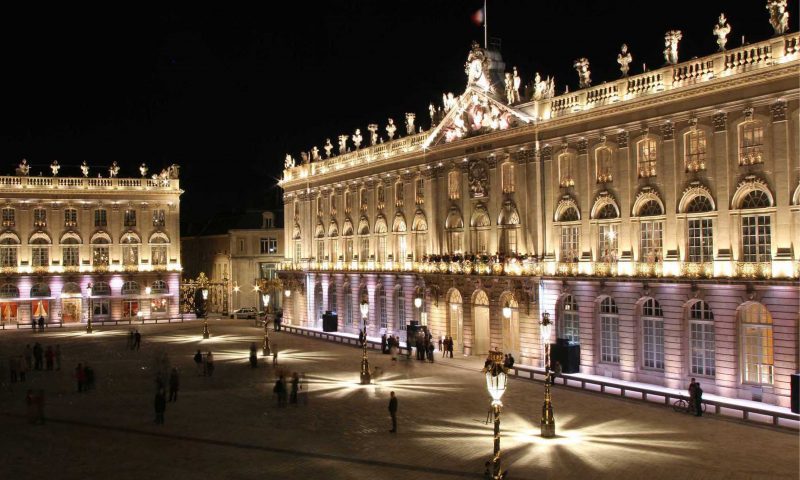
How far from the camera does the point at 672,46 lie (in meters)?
37.8

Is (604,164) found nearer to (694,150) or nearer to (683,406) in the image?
(694,150)

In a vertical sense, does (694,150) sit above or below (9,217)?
below

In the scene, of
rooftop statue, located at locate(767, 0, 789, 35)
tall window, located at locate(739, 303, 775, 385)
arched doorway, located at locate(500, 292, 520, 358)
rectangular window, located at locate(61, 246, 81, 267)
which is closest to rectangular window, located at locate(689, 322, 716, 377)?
tall window, located at locate(739, 303, 775, 385)

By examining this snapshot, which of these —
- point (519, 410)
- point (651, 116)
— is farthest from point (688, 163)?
point (519, 410)


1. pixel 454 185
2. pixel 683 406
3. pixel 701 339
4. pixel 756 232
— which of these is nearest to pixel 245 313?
pixel 454 185

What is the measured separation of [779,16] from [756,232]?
9198 millimetres

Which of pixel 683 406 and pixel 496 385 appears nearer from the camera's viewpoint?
pixel 496 385

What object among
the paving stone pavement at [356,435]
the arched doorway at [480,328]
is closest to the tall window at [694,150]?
the paving stone pavement at [356,435]

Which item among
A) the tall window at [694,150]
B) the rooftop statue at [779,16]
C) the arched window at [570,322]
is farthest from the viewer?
the arched window at [570,322]

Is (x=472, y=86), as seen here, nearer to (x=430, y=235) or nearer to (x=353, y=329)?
(x=430, y=235)

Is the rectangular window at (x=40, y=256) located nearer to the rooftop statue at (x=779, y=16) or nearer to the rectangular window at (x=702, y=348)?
the rectangular window at (x=702, y=348)

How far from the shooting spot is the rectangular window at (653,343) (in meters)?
38.6

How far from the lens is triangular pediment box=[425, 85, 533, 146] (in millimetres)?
48275

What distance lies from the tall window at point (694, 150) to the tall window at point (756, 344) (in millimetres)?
7148
